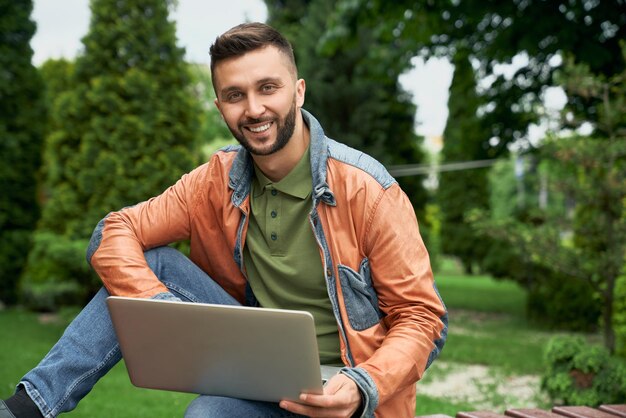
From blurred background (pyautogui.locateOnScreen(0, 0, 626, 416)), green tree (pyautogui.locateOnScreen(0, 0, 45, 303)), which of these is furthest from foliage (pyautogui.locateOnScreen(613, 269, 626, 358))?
green tree (pyautogui.locateOnScreen(0, 0, 45, 303))

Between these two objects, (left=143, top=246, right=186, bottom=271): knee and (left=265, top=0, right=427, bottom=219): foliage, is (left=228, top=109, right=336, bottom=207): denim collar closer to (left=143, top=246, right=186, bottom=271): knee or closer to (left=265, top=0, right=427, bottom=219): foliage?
(left=143, top=246, right=186, bottom=271): knee

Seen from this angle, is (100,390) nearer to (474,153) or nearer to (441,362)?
(441,362)

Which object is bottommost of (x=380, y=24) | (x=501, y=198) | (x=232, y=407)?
(x=501, y=198)

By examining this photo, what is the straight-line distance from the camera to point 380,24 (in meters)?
11.6

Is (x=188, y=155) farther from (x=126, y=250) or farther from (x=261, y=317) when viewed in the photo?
(x=261, y=317)

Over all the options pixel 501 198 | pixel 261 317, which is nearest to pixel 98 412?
pixel 261 317

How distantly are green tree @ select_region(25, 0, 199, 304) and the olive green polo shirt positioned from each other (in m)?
6.18

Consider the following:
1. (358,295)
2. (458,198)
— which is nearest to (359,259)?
(358,295)

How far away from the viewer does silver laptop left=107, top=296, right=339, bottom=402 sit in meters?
2.05

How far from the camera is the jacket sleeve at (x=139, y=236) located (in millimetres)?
2496

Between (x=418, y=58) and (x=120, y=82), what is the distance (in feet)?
14.1

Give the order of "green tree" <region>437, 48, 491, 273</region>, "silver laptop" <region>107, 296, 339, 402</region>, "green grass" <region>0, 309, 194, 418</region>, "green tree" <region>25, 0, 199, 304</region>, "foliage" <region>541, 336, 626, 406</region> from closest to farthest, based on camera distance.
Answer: "silver laptop" <region>107, 296, 339, 402</region>
"green grass" <region>0, 309, 194, 418</region>
"foliage" <region>541, 336, 626, 406</region>
"green tree" <region>25, 0, 199, 304</region>
"green tree" <region>437, 48, 491, 273</region>

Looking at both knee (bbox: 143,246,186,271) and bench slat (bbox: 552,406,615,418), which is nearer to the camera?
knee (bbox: 143,246,186,271)

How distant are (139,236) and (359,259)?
2.25 ft
